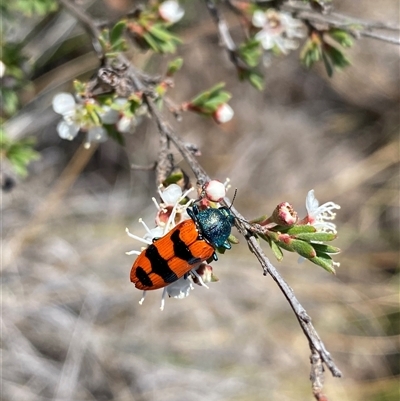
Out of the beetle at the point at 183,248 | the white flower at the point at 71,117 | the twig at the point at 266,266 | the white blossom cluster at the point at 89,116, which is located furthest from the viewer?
the white flower at the point at 71,117

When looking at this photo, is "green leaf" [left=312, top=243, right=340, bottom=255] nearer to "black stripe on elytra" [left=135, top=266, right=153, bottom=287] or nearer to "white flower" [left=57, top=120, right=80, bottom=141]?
"black stripe on elytra" [left=135, top=266, right=153, bottom=287]

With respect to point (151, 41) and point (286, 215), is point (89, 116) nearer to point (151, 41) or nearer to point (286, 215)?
point (151, 41)

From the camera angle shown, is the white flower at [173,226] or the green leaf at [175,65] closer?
the white flower at [173,226]

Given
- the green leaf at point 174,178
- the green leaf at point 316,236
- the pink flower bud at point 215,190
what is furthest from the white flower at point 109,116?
the green leaf at point 316,236

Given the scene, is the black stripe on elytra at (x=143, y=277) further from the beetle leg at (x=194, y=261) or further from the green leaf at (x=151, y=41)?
the green leaf at (x=151, y=41)

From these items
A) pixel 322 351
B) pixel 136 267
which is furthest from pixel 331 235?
pixel 136 267

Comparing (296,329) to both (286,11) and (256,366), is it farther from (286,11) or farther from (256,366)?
(286,11)

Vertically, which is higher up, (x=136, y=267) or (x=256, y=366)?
(x=136, y=267)
